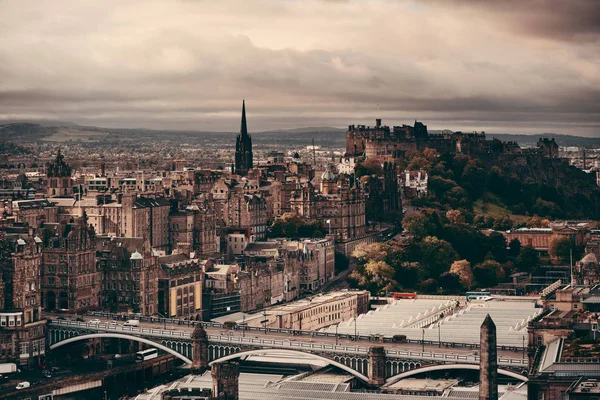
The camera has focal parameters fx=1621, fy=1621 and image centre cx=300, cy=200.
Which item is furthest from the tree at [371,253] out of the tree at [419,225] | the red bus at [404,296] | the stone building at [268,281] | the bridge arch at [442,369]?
the bridge arch at [442,369]

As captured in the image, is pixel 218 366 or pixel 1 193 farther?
pixel 1 193

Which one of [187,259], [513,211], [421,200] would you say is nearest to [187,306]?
[187,259]

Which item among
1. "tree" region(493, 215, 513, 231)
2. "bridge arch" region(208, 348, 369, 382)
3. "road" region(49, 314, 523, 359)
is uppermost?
"tree" region(493, 215, 513, 231)

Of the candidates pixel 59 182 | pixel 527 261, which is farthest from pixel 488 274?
pixel 59 182

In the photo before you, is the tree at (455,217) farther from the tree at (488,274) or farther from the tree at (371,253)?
the tree at (371,253)

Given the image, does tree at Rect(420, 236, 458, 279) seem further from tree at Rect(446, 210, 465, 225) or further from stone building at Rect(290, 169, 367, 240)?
tree at Rect(446, 210, 465, 225)

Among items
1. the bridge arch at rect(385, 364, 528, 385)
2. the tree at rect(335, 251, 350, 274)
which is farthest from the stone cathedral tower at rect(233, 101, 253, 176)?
the bridge arch at rect(385, 364, 528, 385)

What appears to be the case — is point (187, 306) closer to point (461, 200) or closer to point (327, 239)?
point (327, 239)
